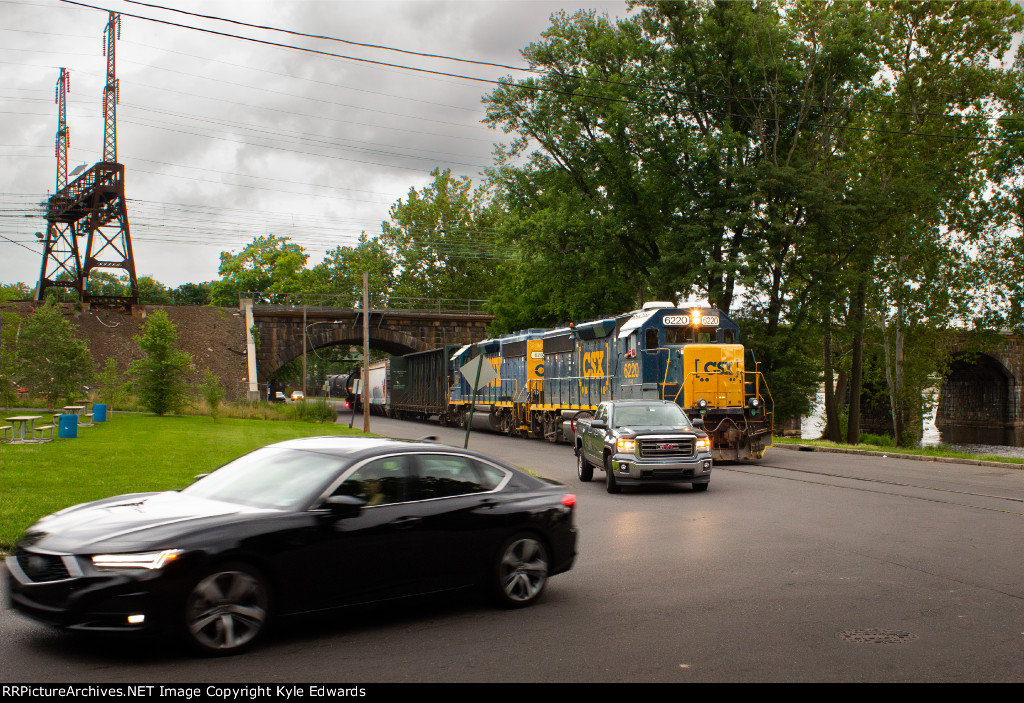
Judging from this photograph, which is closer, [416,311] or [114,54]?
[114,54]

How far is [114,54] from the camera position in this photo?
2260 inches

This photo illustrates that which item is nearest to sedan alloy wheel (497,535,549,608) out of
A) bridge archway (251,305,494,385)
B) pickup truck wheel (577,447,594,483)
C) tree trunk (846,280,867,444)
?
pickup truck wheel (577,447,594,483)

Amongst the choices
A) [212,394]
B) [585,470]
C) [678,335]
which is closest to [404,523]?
[585,470]

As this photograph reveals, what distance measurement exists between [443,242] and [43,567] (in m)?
85.8

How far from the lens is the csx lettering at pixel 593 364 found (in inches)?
1097

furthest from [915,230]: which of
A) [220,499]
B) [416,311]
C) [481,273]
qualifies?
[481,273]

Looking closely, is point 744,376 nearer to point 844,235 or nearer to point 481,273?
point 844,235

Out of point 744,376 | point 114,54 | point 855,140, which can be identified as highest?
point 114,54

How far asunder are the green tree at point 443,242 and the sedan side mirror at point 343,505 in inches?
3220

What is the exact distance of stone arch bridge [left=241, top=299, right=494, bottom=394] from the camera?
62969 millimetres

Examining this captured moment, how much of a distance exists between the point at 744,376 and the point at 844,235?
14723 millimetres

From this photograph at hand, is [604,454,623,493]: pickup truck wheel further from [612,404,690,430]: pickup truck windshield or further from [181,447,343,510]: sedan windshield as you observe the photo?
[181,447,343,510]: sedan windshield

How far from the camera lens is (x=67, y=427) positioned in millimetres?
24172

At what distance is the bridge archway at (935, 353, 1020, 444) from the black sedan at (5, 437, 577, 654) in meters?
66.3
